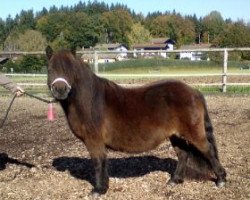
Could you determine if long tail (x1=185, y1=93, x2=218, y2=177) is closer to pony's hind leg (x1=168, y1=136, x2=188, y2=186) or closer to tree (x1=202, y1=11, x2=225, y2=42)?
pony's hind leg (x1=168, y1=136, x2=188, y2=186)

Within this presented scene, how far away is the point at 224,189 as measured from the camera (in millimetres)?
5594

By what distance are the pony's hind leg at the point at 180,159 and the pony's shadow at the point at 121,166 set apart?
17.6 inches

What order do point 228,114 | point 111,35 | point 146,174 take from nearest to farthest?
point 146,174 → point 228,114 → point 111,35

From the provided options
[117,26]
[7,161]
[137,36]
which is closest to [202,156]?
[7,161]

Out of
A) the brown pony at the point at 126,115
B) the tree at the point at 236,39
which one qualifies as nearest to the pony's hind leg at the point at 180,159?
the brown pony at the point at 126,115

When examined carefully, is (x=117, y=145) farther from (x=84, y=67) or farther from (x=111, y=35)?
(x=111, y=35)

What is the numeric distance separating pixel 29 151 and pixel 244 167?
3.67 meters

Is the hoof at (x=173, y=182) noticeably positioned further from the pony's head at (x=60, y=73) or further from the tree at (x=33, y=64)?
the tree at (x=33, y=64)

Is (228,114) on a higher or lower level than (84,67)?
lower

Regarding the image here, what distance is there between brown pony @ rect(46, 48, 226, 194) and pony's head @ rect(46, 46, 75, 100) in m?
0.05

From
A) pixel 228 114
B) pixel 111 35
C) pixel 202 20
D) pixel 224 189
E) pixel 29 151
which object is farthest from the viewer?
pixel 202 20

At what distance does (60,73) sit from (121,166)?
7.70 feet

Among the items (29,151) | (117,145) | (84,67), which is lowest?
(29,151)

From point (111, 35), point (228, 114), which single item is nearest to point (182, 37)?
point (111, 35)
